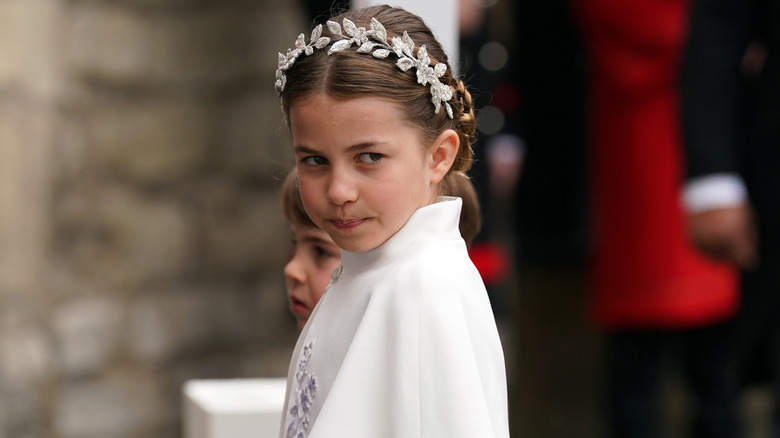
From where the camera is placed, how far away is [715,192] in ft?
11.1

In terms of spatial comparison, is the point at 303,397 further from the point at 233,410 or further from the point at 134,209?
the point at 134,209

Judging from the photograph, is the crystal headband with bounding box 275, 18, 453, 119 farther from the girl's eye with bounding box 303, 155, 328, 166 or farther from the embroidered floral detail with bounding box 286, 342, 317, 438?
the embroidered floral detail with bounding box 286, 342, 317, 438

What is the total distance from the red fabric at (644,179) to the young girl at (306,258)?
87.6 inches

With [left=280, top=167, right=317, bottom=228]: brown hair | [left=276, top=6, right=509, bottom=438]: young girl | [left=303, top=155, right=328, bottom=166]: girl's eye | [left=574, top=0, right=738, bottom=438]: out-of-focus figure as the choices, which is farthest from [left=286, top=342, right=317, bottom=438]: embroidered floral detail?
[left=574, top=0, right=738, bottom=438]: out-of-focus figure

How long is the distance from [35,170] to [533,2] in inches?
93.1

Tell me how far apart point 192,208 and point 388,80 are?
113 inches

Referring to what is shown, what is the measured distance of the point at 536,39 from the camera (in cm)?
471

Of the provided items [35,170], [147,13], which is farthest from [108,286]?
[147,13]

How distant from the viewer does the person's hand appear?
11.1ft

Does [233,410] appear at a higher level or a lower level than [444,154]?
lower

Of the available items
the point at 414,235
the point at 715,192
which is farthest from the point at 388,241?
the point at 715,192

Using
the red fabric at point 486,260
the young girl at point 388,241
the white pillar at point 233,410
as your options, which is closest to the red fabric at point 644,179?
the red fabric at point 486,260

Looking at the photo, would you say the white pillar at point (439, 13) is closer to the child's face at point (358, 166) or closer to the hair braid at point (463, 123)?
the hair braid at point (463, 123)

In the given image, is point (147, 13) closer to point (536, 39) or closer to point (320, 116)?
point (536, 39)
